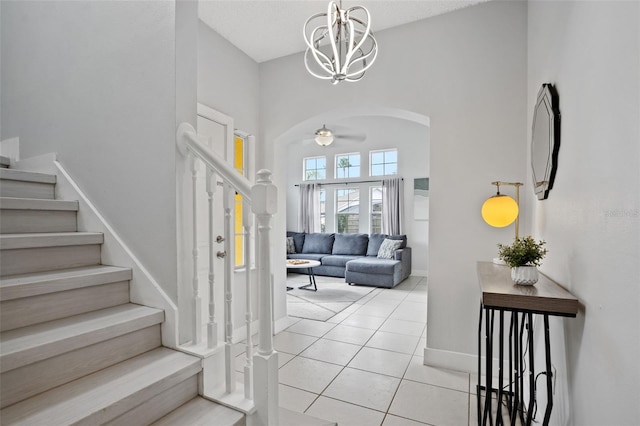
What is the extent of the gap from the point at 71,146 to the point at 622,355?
2.96m

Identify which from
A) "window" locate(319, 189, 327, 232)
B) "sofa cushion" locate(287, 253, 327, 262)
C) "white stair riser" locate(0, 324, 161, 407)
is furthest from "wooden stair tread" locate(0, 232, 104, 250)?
"window" locate(319, 189, 327, 232)

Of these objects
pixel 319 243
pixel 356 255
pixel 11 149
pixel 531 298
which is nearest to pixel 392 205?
pixel 356 255

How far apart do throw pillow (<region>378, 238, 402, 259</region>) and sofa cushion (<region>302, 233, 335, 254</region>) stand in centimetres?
139

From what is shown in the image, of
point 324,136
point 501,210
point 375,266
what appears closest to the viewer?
point 501,210

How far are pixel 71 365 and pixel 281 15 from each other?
297cm

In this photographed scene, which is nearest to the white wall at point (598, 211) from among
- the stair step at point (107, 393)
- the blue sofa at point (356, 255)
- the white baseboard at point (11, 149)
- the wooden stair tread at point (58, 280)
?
the stair step at point (107, 393)

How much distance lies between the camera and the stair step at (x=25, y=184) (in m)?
1.90

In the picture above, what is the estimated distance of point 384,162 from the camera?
743 centimetres

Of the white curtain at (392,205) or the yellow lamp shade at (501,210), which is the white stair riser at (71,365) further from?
the white curtain at (392,205)

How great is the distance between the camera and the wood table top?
1318 mm

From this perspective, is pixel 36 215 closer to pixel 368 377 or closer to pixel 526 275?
pixel 368 377

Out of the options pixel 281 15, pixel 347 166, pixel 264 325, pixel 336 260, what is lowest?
pixel 336 260

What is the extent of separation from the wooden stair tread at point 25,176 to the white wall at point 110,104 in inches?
5.2

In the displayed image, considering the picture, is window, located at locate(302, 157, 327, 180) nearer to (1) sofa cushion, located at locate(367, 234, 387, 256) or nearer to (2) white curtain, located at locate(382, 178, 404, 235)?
(2) white curtain, located at locate(382, 178, 404, 235)
